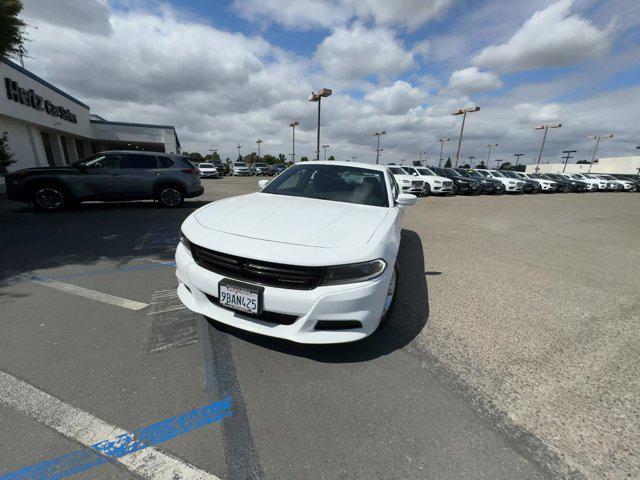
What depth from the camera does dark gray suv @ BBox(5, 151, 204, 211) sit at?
7.52 metres

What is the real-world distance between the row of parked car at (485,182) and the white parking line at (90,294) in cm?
1059

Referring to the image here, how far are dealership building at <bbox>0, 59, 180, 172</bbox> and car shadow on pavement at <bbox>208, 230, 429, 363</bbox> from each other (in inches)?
681

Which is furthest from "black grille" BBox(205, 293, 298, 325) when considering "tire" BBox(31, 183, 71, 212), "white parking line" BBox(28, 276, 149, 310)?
"tire" BBox(31, 183, 71, 212)

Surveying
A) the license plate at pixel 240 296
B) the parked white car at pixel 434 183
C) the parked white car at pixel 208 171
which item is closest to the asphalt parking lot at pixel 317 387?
the license plate at pixel 240 296

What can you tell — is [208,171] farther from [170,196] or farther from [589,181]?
[589,181]

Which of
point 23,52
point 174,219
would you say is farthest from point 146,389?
point 23,52

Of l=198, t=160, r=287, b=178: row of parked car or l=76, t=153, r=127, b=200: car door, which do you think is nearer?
l=76, t=153, r=127, b=200: car door

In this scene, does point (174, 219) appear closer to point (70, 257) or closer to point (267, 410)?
point (70, 257)

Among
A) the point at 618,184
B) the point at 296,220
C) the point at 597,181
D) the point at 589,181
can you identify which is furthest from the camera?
the point at 618,184

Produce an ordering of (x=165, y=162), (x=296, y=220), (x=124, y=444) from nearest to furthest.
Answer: (x=124, y=444) → (x=296, y=220) → (x=165, y=162)

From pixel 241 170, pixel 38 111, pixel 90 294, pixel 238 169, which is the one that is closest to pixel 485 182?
pixel 90 294

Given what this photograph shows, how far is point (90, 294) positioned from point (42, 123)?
19.0 m

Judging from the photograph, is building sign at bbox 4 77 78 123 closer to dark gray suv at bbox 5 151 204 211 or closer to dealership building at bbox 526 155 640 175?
dark gray suv at bbox 5 151 204 211

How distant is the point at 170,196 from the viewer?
9148 mm
